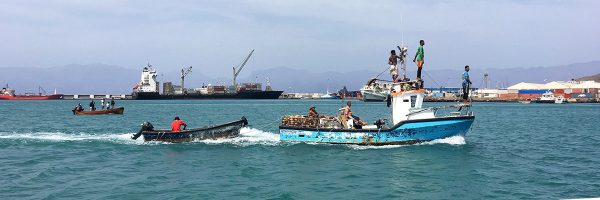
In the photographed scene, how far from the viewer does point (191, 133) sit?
32.6 m

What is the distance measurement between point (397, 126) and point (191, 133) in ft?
Answer: 39.0

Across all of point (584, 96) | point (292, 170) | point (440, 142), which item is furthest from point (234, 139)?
point (584, 96)

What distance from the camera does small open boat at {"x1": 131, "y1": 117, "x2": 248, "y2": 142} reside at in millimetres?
32500

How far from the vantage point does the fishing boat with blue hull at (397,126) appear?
29.2 m

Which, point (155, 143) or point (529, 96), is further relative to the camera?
point (529, 96)

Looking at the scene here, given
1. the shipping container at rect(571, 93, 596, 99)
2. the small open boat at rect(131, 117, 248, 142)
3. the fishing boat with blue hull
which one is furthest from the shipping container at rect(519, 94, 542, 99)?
the small open boat at rect(131, 117, 248, 142)

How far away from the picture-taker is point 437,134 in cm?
2953

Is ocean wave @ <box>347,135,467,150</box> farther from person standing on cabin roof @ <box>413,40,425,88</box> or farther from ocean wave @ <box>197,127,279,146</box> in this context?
ocean wave @ <box>197,127,279,146</box>

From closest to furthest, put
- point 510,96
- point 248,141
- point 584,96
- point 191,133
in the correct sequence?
point 191,133 < point 248,141 < point 584,96 < point 510,96

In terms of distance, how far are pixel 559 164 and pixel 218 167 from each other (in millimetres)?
15008

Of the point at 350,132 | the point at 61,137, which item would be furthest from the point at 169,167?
the point at 61,137

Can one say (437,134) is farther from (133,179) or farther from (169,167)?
(133,179)

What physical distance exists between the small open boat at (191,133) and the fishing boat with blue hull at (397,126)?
412cm

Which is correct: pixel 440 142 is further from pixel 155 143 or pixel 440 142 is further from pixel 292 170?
pixel 155 143
